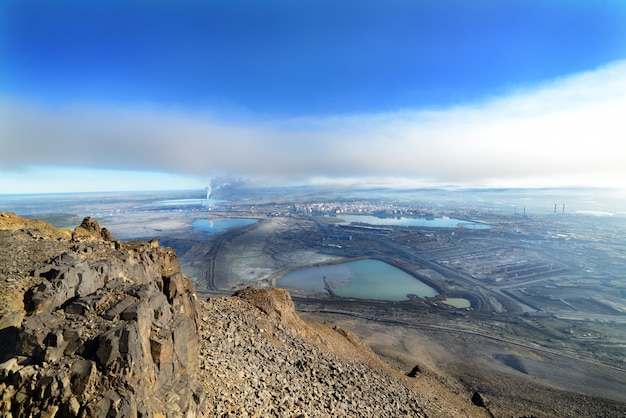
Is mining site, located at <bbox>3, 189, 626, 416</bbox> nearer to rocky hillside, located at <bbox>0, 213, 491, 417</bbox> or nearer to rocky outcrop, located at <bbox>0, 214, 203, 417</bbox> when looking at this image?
rocky hillside, located at <bbox>0, 213, 491, 417</bbox>

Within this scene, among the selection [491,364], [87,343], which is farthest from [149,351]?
[491,364]

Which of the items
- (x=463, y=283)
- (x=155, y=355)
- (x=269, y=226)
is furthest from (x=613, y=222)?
(x=155, y=355)

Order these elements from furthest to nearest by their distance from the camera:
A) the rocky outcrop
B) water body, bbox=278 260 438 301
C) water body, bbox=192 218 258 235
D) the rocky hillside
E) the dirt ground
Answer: water body, bbox=192 218 258 235 → water body, bbox=278 260 438 301 → the dirt ground → the rocky hillside → the rocky outcrop

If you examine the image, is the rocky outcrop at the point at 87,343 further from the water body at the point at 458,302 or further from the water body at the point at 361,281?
the water body at the point at 458,302

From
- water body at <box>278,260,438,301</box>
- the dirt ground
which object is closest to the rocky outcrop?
the dirt ground

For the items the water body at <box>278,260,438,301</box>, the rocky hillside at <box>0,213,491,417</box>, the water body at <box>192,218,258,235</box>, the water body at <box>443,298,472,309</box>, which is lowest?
A: the water body at <box>443,298,472,309</box>
